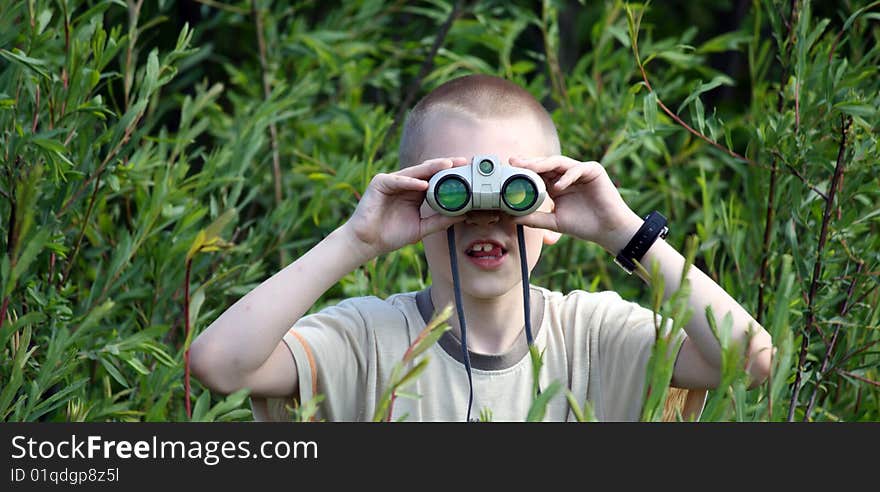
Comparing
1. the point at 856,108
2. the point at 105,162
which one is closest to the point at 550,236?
the point at 856,108

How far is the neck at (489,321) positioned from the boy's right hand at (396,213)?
0.50 feet

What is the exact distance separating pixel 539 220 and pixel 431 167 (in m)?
0.24

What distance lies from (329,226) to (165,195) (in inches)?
29.4

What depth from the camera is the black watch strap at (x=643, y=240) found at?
2.11 meters

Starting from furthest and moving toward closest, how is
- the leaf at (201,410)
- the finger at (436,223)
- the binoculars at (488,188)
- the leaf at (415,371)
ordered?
the finger at (436,223) → the binoculars at (488,188) → the leaf at (201,410) → the leaf at (415,371)

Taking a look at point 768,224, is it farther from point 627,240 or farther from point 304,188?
point 304,188

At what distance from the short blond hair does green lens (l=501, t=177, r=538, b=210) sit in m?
0.27

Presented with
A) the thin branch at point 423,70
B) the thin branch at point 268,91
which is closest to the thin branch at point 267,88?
the thin branch at point 268,91

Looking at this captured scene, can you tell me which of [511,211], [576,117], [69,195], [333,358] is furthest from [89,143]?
[576,117]

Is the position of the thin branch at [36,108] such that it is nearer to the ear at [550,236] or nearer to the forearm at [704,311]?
the ear at [550,236]

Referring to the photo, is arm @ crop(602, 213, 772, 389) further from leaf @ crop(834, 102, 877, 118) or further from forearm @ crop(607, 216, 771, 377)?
leaf @ crop(834, 102, 877, 118)

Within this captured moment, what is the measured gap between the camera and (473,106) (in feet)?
7.37
